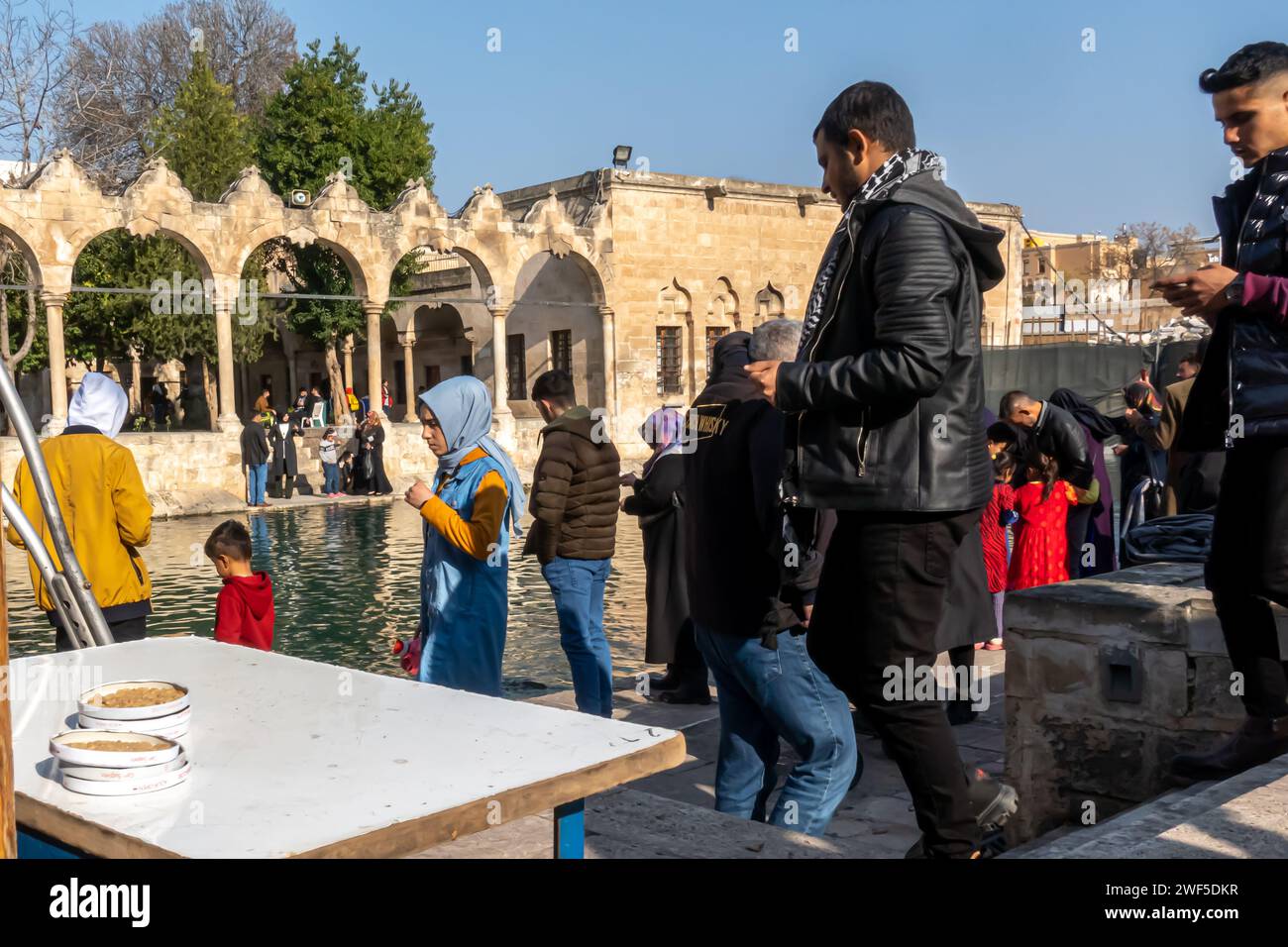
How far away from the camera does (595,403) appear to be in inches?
1165

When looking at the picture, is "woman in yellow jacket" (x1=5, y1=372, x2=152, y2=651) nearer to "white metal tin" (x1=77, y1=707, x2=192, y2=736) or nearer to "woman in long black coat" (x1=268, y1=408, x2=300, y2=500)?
"white metal tin" (x1=77, y1=707, x2=192, y2=736)

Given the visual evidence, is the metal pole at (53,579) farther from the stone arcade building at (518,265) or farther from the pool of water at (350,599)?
the stone arcade building at (518,265)

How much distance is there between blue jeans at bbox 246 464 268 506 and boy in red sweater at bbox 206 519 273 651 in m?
15.6

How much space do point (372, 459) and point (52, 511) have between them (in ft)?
63.0

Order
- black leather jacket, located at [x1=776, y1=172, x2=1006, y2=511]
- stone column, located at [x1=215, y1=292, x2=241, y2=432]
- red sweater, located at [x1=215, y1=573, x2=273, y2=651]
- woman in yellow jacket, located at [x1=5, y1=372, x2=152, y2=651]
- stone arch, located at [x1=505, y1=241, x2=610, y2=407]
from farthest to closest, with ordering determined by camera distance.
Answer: stone arch, located at [x1=505, y1=241, x2=610, y2=407], stone column, located at [x1=215, y1=292, x2=241, y2=432], red sweater, located at [x1=215, y1=573, x2=273, y2=651], woman in yellow jacket, located at [x1=5, y1=372, x2=152, y2=651], black leather jacket, located at [x1=776, y1=172, x2=1006, y2=511]

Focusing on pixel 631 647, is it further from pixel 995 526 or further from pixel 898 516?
pixel 898 516

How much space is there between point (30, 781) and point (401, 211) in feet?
80.0

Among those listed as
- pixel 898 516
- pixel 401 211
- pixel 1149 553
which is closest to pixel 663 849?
pixel 898 516

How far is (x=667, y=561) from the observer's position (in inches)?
258

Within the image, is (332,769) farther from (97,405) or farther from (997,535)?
(997,535)

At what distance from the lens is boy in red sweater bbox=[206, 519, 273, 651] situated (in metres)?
5.55

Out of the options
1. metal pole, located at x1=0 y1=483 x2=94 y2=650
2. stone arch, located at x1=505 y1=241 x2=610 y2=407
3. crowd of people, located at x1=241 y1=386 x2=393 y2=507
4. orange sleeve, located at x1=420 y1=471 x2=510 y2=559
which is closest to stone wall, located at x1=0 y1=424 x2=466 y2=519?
crowd of people, located at x1=241 y1=386 x2=393 y2=507

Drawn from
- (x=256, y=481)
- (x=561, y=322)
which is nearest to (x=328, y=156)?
(x=561, y=322)

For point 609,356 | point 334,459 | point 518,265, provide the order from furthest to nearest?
1. point 609,356
2. point 518,265
3. point 334,459
